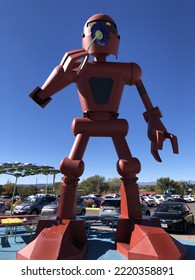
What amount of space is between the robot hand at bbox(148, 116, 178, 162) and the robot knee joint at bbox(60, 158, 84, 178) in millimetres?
1796

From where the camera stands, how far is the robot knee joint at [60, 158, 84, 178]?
5.40 m

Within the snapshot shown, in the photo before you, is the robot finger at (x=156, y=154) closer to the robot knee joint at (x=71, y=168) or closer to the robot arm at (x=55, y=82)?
the robot knee joint at (x=71, y=168)

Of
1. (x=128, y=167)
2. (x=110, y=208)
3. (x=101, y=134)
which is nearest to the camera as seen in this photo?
(x=128, y=167)

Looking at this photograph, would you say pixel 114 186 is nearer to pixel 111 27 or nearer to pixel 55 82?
pixel 111 27

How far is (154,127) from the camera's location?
20.1 ft

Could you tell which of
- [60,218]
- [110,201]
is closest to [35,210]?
[110,201]

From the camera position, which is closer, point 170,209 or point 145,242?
point 145,242

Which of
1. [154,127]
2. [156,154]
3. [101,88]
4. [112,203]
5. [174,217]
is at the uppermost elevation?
[101,88]

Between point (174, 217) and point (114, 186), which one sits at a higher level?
point (114, 186)

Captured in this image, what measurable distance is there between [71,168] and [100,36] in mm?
3123

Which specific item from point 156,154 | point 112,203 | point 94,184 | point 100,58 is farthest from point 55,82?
point 94,184

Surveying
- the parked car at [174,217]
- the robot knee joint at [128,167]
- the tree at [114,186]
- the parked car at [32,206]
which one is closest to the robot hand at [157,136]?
the robot knee joint at [128,167]

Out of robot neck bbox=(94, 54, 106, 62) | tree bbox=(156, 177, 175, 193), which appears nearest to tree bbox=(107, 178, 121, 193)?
tree bbox=(156, 177, 175, 193)
